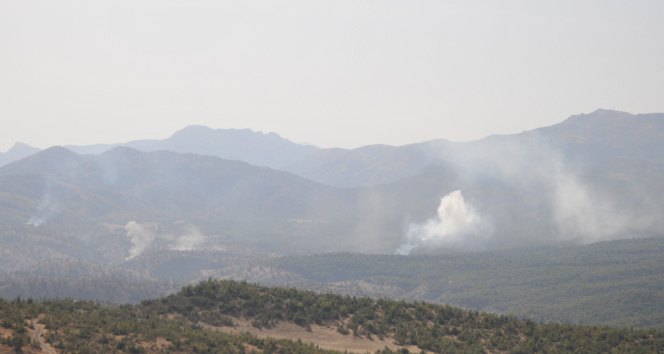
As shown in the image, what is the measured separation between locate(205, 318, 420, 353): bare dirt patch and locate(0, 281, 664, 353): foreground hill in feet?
1.13

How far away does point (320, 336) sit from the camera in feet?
164

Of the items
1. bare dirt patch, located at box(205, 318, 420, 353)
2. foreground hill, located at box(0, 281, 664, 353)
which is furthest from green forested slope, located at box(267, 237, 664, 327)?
bare dirt patch, located at box(205, 318, 420, 353)

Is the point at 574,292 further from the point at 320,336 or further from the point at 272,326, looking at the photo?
the point at 272,326

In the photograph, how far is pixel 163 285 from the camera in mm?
173875

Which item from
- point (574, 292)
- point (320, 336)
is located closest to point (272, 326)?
point (320, 336)

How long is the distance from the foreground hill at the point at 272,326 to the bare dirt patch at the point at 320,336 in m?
0.34

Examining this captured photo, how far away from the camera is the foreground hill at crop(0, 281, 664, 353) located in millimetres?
38156

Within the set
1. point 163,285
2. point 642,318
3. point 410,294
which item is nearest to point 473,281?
point 410,294

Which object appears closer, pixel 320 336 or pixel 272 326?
pixel 320 336

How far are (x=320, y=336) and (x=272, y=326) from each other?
197 inches

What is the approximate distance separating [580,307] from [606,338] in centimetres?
10354

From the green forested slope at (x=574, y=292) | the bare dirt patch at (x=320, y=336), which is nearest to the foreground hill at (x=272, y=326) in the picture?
the bare dirt patch at (x=320, y=336)

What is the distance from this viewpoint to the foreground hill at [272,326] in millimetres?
38156

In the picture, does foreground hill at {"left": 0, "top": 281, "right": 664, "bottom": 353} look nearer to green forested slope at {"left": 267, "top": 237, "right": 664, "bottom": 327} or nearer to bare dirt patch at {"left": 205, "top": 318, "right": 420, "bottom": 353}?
bare dirt patch at {"left": 205, "top": 318, "right": 420, "bottom": 353}
